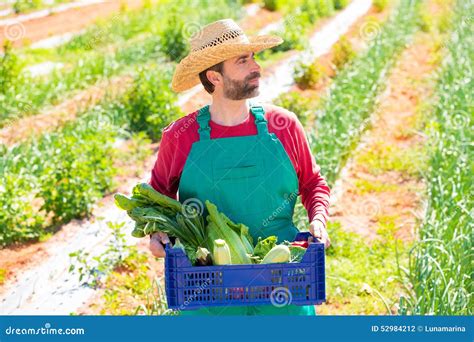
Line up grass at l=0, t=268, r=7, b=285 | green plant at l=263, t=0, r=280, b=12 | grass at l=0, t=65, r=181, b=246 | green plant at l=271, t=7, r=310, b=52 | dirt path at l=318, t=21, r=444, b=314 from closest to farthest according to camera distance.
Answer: grass at l=0, t=268, r=7, b=285 → grass at l=0, t=65, r=181, b=246 → dirt path at l=318, t=21, r=444, b=314 → green plant at l=271, t=7, r=310, b=52 → green plant at l=263, t=0, r=280, b=12

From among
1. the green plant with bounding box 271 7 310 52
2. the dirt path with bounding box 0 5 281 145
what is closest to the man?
the dirt path with bounding box 0 5 281 145

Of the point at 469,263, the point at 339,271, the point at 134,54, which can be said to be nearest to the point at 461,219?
the point at 469,263

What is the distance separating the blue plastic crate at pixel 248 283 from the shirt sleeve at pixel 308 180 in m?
0.37

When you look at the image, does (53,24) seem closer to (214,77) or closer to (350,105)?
(350,105)

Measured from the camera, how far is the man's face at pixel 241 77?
120 inches

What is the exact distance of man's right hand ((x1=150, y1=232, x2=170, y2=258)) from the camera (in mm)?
2955

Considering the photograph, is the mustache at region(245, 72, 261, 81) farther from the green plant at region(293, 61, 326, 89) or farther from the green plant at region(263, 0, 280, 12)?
the green plant at region(263, 0, 280, 12)

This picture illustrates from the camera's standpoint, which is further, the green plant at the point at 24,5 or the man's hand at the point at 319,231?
the green plant at the point at 24,5

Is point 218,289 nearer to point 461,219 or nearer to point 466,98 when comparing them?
point 461,219

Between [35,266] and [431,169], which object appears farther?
[431,169]

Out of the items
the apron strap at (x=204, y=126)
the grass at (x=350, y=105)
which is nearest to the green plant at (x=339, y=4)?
the grass at (x=350, y=105)

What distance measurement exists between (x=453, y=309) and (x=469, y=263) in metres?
0.44

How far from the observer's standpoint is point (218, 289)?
2.77m

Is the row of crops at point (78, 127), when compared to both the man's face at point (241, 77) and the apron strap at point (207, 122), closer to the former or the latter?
the apron strap at point (207, 122)
